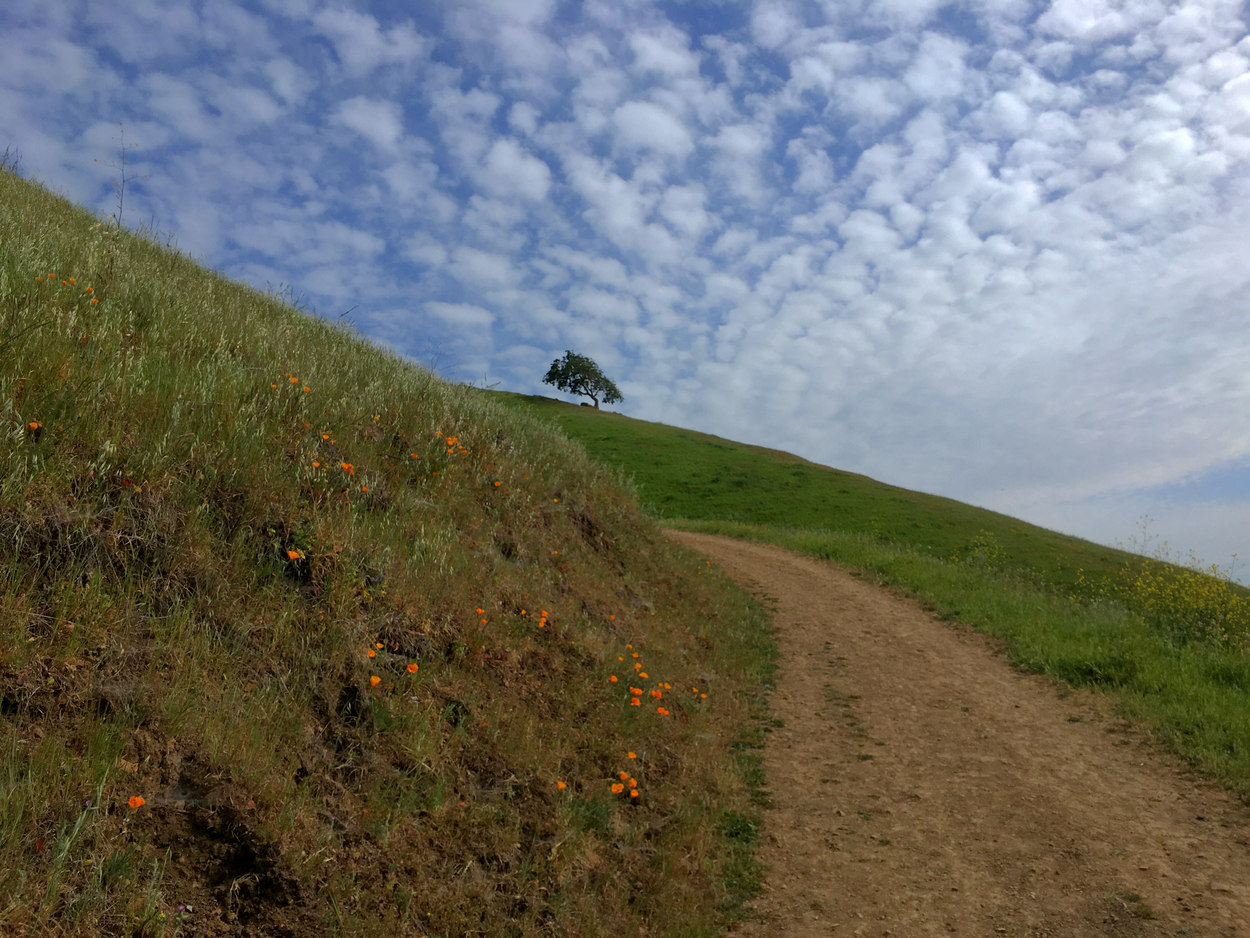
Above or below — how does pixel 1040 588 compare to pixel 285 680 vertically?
above

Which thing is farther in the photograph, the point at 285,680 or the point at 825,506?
the point at 825,506

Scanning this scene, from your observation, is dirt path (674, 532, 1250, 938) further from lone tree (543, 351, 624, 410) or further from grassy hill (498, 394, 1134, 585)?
lone tree (543, 351, 624, 410)

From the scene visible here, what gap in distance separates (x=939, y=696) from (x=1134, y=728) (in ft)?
7.11

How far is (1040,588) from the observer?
18219mm

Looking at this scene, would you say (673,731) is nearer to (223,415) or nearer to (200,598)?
(200,598)

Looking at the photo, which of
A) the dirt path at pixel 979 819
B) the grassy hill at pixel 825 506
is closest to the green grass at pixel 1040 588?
the grassy hill at pixel 825 506

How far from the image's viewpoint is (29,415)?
446 centimetres

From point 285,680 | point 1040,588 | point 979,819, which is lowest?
point 979,819

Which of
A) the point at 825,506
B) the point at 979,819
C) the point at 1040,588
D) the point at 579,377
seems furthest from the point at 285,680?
the point at 579,377

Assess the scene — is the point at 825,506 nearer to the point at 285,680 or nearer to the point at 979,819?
the point at 979,819

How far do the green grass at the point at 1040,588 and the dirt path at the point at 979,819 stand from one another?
70 cm

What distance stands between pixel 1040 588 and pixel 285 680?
19.1 meters

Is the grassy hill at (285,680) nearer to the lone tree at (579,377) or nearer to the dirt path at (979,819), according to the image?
the dirt path at (979,819)

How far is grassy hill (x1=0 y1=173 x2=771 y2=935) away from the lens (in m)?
3.37
